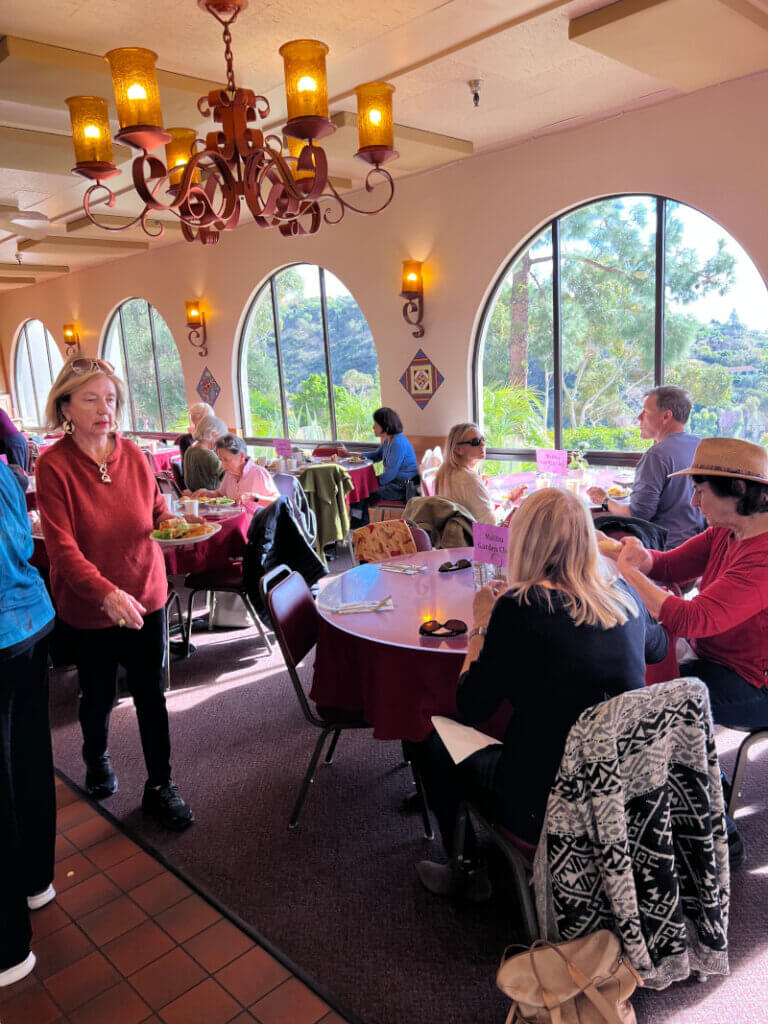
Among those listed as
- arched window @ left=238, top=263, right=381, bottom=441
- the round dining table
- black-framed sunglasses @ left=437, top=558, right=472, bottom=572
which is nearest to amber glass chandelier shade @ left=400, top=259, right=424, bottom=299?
arched window @ left=238, top=263, right=381, bottom=441

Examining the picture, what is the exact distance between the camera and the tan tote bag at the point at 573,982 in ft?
4.99

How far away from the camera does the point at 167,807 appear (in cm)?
252

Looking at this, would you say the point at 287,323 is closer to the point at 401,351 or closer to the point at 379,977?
the point at 401,351

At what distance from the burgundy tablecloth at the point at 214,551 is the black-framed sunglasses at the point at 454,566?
58.6 inches

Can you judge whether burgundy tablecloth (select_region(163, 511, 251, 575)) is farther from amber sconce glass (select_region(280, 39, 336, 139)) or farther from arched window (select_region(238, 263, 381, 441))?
arched window (select_region(238, 263, 381, 441))

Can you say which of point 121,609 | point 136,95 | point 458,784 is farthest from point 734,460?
point 136,95

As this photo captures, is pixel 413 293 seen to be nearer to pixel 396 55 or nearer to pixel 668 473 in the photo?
pixel 396 55

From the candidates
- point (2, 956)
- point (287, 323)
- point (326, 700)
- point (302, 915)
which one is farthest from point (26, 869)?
point (287, 323)

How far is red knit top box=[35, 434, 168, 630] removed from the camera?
2215mm

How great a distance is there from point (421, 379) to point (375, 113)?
155 inches

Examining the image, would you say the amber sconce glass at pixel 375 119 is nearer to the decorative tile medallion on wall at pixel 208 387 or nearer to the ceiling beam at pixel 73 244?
the decorative tile medallion on wall at pixel 208 387

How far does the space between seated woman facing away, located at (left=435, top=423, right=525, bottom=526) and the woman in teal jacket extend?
212 centimetres

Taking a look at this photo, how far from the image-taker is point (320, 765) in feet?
9.39

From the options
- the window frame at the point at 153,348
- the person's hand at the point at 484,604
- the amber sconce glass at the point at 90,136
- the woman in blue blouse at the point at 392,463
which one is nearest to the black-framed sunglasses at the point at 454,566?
the person's hand at the point at 484,604
